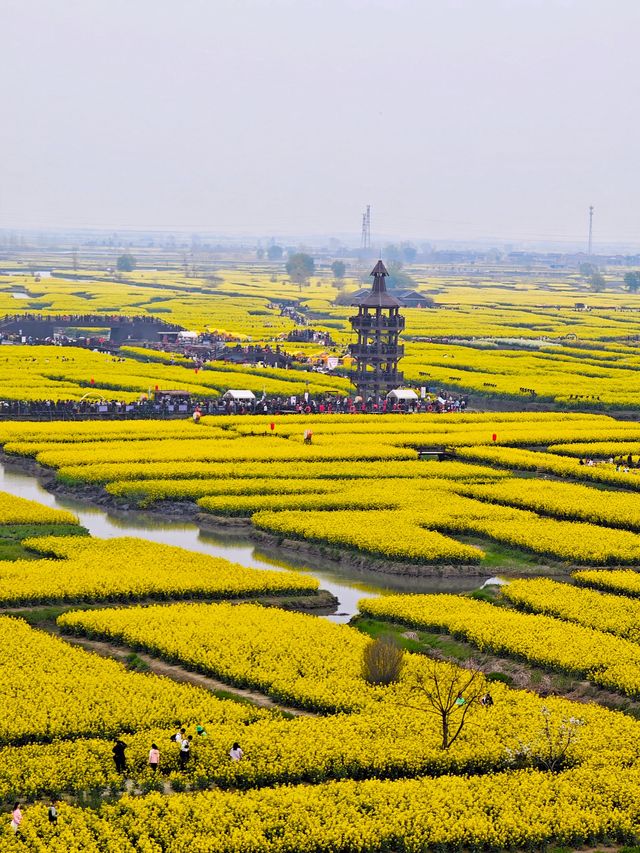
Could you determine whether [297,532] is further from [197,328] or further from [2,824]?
[197,328]

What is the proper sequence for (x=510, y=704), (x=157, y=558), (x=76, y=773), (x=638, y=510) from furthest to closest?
(x=638, y=510) → (x=157, y=558) → (x=510, y=704) → (x=76, y=773)

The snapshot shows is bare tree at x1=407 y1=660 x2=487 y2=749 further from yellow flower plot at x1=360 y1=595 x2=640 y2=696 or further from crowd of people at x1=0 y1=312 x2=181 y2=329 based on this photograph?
crowd of people at x1=0 y1=312 x2=181 y2=329

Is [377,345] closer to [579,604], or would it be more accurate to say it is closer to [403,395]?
[403,395]

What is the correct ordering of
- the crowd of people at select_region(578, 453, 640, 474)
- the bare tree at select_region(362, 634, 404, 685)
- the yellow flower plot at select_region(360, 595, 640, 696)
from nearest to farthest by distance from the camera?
the bare tree at select_region(362, 634, 404, 685)
the yellow flower plot at select_region(360, 595, 640, 696)
the crowd of people at select_region(578, 453, 640, 474)

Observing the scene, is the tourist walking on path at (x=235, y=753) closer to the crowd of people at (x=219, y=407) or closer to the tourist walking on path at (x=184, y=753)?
the tourist walking on path at (x=184, y=753)

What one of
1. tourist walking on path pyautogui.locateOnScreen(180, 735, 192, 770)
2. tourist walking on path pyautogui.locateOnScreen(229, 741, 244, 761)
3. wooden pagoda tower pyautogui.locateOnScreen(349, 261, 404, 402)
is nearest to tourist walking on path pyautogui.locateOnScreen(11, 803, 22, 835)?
tourist walking on path pyautogui.locateOnScreen(180, 735, 192, 770)

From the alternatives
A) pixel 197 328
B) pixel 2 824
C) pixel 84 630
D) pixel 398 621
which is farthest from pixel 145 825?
pixel 197 328
